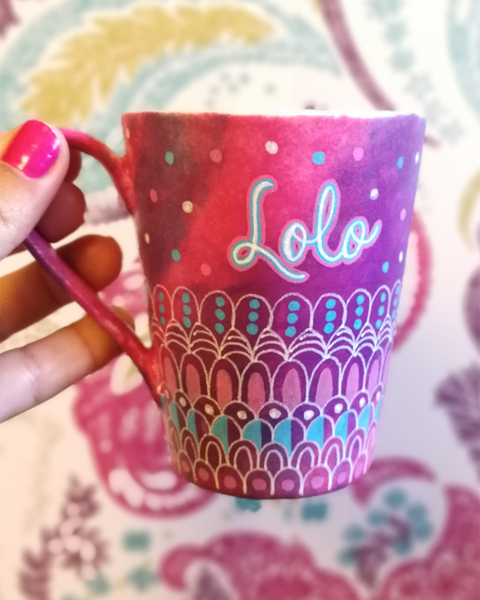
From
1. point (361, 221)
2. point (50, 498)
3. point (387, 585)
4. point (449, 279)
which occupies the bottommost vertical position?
point (387, 585)

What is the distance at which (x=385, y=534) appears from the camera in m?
0.43

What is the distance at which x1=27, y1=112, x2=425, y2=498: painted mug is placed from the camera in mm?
215

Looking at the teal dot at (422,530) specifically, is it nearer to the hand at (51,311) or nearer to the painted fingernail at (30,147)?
the hand at (51,311)

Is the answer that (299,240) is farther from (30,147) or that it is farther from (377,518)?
(377,518)

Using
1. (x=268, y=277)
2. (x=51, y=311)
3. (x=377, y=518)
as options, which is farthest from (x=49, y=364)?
(x=377, y=518)

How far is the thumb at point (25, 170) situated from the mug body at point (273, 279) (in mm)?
35

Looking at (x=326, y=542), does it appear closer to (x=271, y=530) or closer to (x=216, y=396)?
(x=271, y=530)

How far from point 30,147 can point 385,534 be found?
0.38 meters

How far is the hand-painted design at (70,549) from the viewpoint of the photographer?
429 mm

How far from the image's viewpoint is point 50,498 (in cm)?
43

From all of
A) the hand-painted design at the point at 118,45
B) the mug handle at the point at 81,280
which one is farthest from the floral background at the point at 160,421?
the mug handle at the point at 81,280

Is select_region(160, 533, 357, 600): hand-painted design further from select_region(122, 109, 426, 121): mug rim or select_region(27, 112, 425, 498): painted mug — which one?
select_region(122, 109, 426, 121): mug rim

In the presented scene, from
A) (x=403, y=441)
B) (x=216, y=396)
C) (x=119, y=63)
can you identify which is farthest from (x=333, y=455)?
(x=119, y=63)

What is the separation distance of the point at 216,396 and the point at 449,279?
0.22 meters
